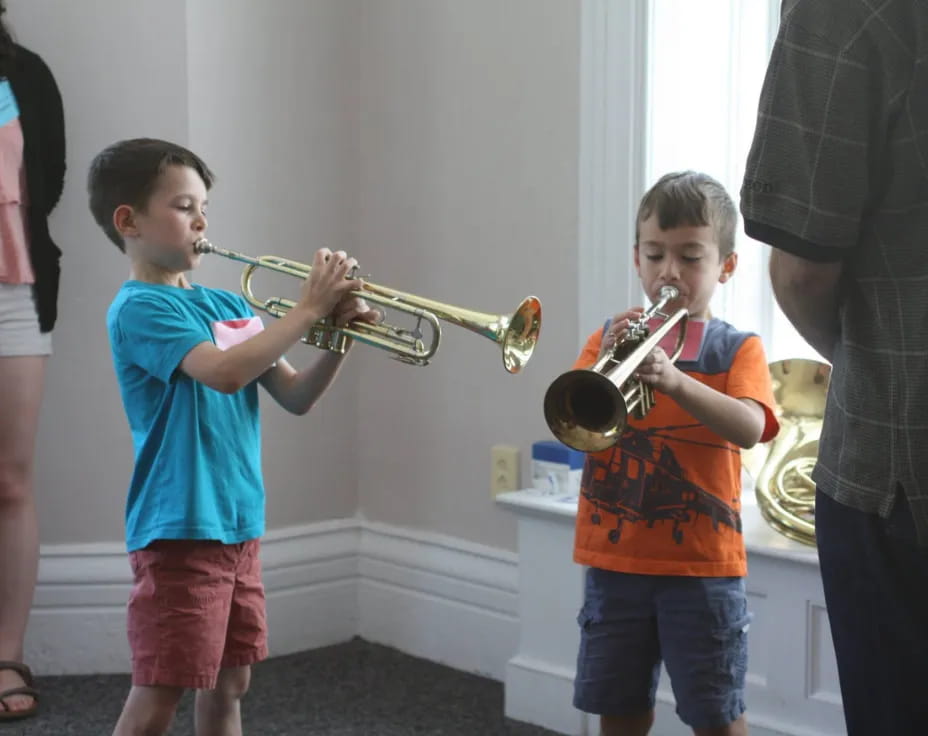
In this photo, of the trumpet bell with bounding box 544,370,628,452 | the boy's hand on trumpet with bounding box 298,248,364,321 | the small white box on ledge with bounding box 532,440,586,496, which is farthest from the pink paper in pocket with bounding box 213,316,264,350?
the small white box on ledge with bounding box 532,440,586,496

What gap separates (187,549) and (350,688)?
1.05 metres

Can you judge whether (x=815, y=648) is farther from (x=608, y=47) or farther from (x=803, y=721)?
(x=608, y=47)

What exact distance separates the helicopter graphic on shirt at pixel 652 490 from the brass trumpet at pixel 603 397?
0.12 meters

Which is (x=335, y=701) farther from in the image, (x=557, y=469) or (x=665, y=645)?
(x=665, y=645)

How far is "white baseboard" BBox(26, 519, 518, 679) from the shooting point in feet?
9.41

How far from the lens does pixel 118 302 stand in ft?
6.30

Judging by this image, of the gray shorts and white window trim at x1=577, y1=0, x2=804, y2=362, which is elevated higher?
white window trim at x1=577, y1=0, x2=804, y2=362

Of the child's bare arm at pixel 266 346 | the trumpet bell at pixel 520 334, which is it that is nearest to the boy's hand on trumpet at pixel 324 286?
the child's bare arm at pixel 266 346

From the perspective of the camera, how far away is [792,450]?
2.21 m

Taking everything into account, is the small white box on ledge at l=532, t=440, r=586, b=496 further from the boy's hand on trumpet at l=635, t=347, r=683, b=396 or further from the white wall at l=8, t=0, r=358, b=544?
the boy's hand on trumpet at l=635, t=347, r=683, b=396

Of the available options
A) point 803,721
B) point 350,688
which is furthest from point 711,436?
point 350,688

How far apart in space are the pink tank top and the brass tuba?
158cm

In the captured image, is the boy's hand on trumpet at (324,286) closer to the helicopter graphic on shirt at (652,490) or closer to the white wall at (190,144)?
the helicopter graphic on shirt at (652,490)

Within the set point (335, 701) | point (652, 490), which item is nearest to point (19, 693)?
Result: point (335, 701)
